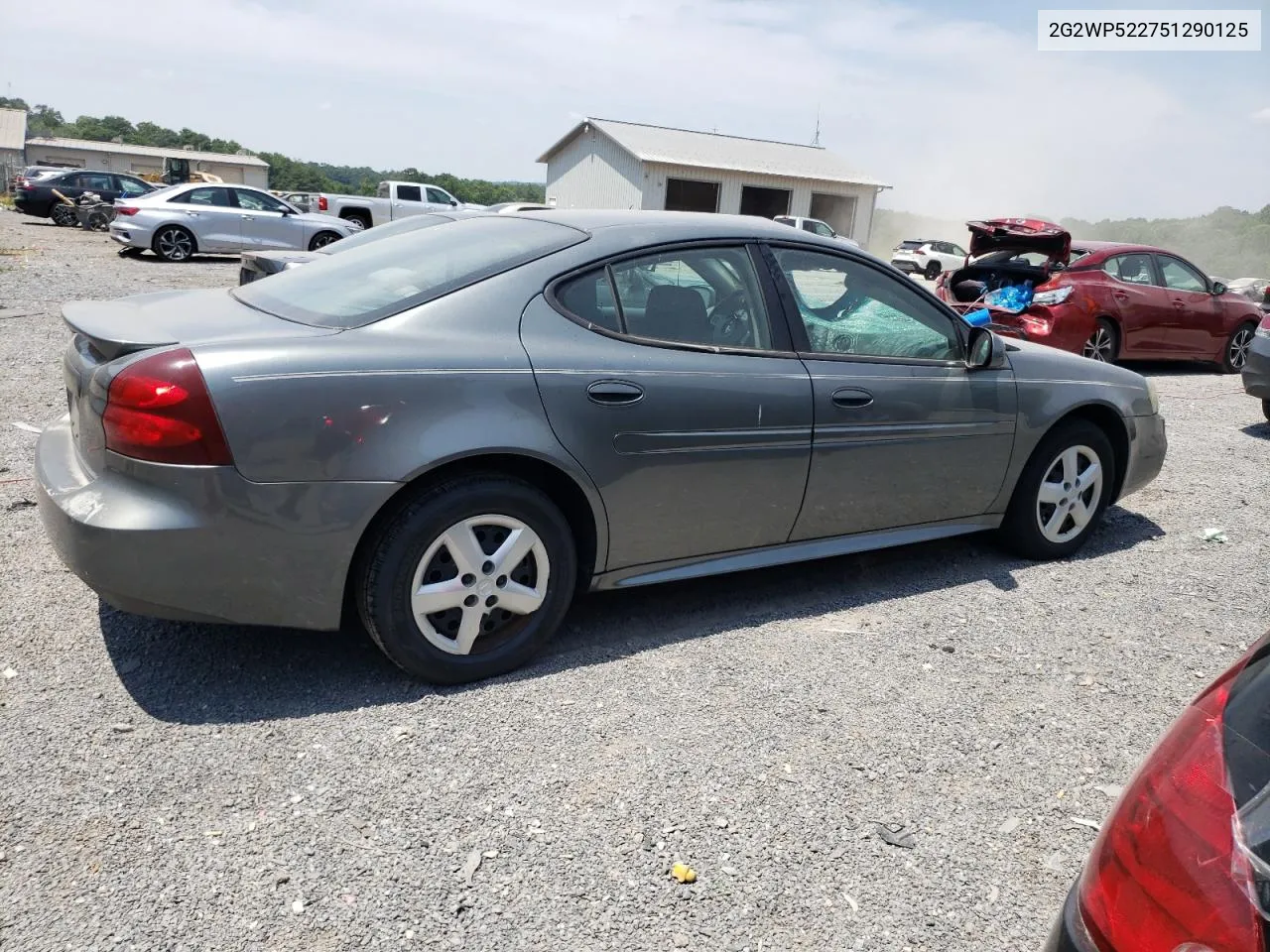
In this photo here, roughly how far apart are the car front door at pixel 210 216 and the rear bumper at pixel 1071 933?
20.8 metres

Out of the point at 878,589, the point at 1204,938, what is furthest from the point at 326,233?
the point at 1204,938

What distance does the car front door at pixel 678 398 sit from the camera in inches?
132

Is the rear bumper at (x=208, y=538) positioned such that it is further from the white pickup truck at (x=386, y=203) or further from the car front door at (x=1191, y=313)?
the white pickup truck at (x=386, y=203)

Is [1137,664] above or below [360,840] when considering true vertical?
above

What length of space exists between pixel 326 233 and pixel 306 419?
1907 centimetres

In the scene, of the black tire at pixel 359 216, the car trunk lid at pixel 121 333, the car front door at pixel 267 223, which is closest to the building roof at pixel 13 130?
the black tire at pixel 359 216

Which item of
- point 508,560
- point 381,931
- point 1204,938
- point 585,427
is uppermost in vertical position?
point 585,427

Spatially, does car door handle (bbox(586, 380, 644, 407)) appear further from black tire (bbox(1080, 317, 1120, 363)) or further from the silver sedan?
the silver sedan

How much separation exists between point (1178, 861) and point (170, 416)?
2609 mm

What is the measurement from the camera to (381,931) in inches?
88.5

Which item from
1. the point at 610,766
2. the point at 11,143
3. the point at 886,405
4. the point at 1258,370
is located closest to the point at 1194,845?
the point at 610,766

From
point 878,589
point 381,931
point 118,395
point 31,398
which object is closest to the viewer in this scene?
point 381,931

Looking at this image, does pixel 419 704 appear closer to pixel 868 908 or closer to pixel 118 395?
pixel 118 395

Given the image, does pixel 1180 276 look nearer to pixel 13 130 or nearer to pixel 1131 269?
pixel 1131 269
